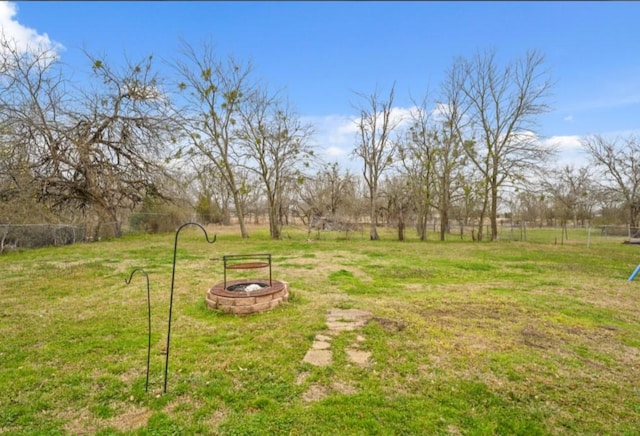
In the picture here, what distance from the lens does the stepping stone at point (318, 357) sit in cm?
293

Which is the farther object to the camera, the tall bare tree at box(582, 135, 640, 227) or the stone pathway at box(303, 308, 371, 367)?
the tall bare tree at box(582, 135, 640, 227)

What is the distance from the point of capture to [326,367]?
2830mm

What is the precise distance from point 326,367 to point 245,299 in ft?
6.00

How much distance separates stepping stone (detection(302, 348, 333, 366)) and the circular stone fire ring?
1.38 meters

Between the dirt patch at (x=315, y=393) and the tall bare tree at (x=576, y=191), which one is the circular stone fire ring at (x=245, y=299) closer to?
the dirt patch at (x=315, y=393)

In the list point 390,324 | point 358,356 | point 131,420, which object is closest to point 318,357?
point 358,356

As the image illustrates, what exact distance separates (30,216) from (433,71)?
18.7 metres

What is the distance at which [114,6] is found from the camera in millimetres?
6535

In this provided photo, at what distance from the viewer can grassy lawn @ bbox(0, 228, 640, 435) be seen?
2.14m

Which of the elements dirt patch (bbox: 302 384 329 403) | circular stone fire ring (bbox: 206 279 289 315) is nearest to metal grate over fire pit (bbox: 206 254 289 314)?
circular stone fire ring (bbox: 206 279 289 315)

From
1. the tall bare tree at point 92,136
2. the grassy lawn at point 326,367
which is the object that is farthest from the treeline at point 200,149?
the grassy lawn at point 326,367

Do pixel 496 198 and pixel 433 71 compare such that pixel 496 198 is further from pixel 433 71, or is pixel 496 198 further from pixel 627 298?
pixel 627 298

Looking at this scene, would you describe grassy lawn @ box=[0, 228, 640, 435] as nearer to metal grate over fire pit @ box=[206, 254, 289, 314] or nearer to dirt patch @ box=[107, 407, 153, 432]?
dirt patch @ box=[107, 407, 153, 432]

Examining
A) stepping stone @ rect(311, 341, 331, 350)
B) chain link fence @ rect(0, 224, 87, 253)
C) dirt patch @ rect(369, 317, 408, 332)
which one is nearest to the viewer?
stepping stone @ rect(311, 341, 331, 350)
